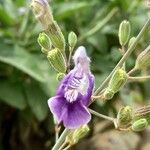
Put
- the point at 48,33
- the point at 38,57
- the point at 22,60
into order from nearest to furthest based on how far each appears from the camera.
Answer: the point at 48,33 → the point at 22,60 → the point at 38,57

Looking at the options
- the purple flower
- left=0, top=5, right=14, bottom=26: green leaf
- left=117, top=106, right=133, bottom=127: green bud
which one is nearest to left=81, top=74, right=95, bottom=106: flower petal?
the purple flower

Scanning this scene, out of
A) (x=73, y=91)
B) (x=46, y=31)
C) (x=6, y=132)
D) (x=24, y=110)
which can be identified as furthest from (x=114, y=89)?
(x=6, y=132)

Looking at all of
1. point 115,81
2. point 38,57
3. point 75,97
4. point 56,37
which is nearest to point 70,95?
point 75,97

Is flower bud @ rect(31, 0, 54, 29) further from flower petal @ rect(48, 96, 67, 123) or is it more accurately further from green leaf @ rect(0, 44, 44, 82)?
green leaf @ rect(0, 44, 44, 82)

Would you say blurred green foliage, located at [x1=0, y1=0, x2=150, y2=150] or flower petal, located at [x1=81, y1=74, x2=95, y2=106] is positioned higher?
flower petal, located at [x1=81, y1=74, x2=95, y2=106]

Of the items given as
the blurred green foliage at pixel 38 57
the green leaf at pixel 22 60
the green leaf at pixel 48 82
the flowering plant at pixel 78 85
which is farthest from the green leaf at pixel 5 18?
the flowering plant at pixel 78 85

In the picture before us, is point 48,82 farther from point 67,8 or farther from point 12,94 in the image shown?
point 67,8
